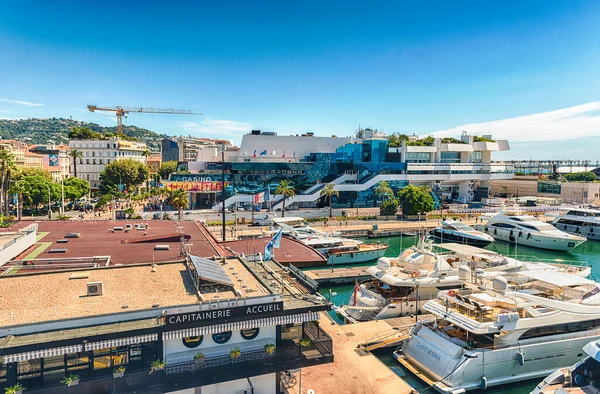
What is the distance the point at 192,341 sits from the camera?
1811 centimetres

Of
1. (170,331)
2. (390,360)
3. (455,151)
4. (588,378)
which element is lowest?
(390,360)

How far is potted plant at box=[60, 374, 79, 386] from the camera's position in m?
15.6

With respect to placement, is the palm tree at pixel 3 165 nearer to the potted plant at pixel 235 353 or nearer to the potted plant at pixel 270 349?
the potted plant at pixel 235 353

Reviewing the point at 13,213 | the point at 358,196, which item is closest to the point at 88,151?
the point at 13,213

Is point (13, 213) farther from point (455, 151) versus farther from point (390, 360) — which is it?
point (455, 151)

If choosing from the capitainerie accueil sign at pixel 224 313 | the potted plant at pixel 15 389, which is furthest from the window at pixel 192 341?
the potted plant at pixel 15 389

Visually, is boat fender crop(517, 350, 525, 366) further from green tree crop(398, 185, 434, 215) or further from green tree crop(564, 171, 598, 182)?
green tree crop(564, 171, 598, 182)

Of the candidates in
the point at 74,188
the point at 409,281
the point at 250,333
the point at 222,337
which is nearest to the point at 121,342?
the point at 222,337

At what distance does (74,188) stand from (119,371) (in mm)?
84898

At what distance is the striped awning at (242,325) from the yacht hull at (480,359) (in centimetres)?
982

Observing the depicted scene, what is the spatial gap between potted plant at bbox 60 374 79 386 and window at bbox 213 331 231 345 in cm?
538

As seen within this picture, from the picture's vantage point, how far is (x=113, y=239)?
45219 millimetres

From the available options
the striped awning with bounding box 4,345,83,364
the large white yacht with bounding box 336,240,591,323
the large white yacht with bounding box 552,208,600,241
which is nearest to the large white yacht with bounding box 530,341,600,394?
the large white yacht with bounding box 336,240,591,323

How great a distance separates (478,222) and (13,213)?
87.6 meters
